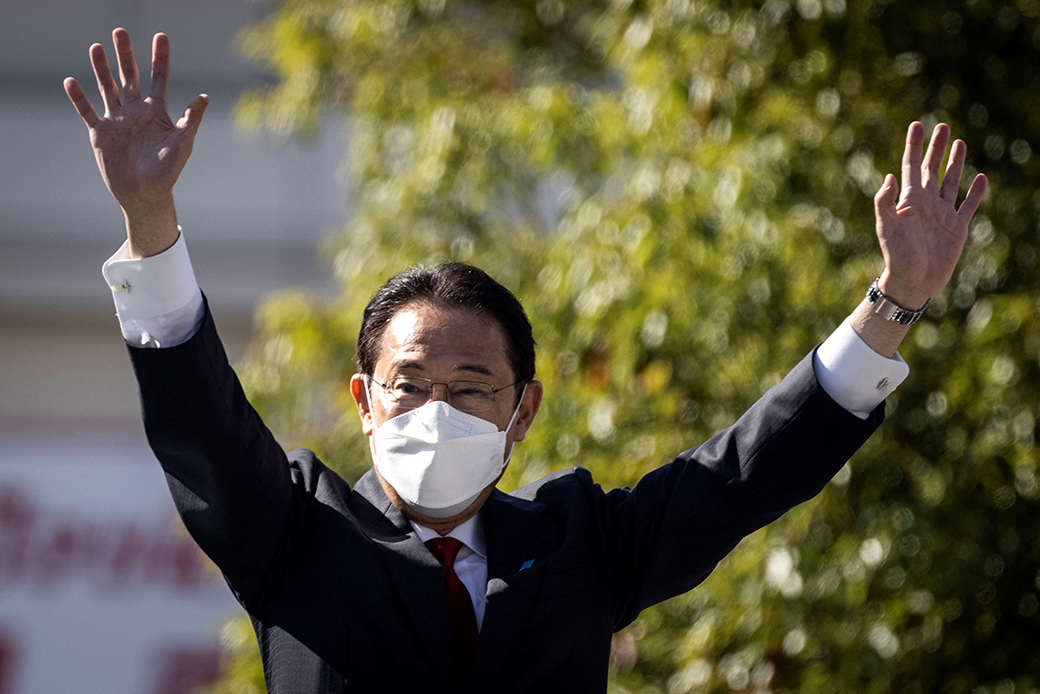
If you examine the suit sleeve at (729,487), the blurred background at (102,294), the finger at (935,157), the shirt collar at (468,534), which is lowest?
the suit sleeve at (729,487)

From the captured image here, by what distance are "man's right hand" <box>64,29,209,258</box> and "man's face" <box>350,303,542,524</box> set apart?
40 cm

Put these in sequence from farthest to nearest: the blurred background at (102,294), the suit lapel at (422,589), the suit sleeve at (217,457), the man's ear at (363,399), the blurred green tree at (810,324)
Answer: the blurred background at (102,294), the blurred green tree at (810,324), the man's ear at (363,399), the suit lapel at (422,589), the suit sleeve at (217,457)

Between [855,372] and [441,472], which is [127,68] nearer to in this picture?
[441,472]

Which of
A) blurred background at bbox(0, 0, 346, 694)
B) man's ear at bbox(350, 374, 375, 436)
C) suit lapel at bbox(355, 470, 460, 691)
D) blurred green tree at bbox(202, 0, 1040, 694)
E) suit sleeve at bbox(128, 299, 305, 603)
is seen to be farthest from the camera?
blurred background at bbox(0, 0, 346, 694)

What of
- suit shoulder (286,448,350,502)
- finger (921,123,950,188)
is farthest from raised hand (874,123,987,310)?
suit shoulder (286,448,350,502)

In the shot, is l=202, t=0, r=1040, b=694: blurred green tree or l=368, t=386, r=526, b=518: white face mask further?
l=202, t=0, r=1040, b=694: blurred green tree

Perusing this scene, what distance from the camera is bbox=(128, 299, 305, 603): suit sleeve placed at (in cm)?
146

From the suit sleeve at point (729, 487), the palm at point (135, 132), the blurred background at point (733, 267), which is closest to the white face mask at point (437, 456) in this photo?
the suit sleeve at point (729, 487)

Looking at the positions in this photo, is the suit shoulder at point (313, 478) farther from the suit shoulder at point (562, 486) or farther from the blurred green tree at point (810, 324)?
the blurred green tree at point (810, 324)

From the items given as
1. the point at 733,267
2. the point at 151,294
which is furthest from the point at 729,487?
the point at 733,267

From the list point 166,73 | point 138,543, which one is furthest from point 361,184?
point 138,543

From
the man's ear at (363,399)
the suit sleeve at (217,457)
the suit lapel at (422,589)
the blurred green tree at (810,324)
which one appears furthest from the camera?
the blurred green tree at (810,324)

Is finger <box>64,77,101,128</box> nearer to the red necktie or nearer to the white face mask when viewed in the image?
the white face mask

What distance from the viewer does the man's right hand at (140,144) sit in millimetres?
1465
